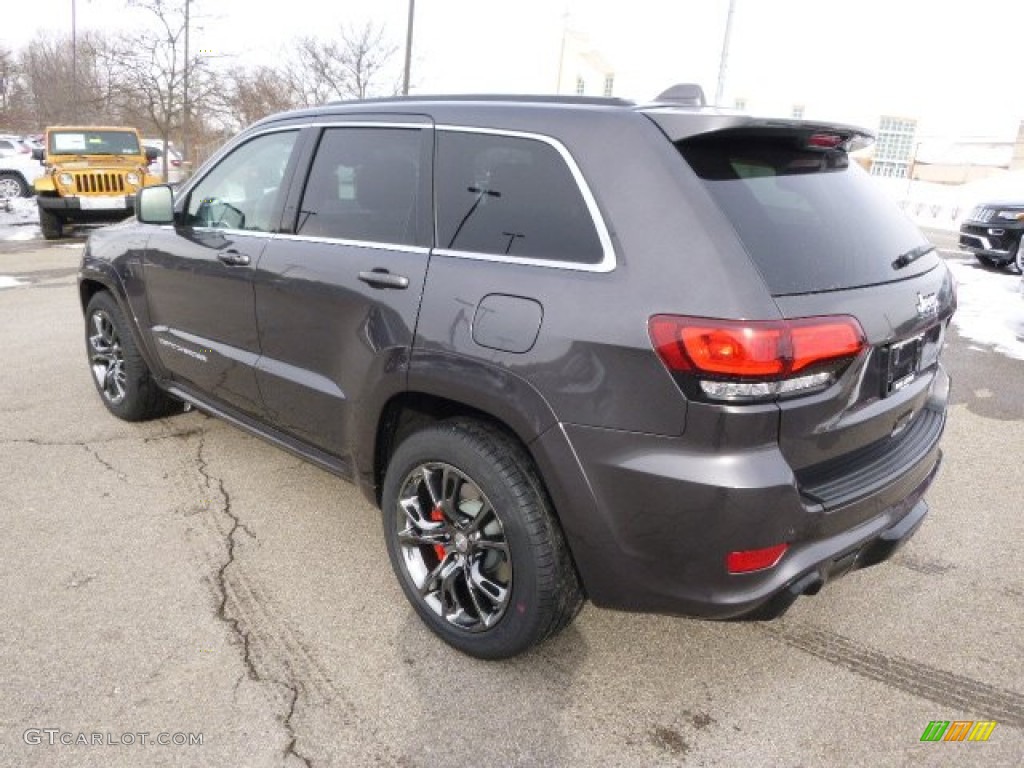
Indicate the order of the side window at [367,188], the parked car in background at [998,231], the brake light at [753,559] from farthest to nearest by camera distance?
1. the parked car in background at [998,231]
2. the side window at [367,188]
3. the brake light at [753,559]

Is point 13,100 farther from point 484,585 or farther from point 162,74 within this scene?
point 484,585

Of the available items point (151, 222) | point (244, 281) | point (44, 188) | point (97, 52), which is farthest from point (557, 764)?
point (97, 52)

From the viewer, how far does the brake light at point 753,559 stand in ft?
6.75

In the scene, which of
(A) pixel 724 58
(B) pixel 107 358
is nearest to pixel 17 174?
(B) pixel 107 358

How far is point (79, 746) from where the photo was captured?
2.20 meters

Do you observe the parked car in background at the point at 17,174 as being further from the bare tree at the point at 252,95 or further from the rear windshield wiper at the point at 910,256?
the rear windshield wiper at the point at 910,256

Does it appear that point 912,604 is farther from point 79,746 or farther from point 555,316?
point 79,746

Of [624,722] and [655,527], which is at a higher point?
[655,527]

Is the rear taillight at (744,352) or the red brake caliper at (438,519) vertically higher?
the rear taillight at (744,352)

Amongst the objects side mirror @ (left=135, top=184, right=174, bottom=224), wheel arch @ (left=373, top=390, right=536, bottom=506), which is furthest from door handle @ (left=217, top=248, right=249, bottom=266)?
wheel arch @ (left=373, top=390, right=536, bottom=506)

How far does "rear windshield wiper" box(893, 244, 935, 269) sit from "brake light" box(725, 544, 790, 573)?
104 centimetres

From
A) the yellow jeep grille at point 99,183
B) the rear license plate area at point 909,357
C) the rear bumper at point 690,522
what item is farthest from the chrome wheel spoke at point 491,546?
the yellow jeep grille at point 99,183

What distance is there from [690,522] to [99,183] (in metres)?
14.0

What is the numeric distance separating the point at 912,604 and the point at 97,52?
81.9 ft
